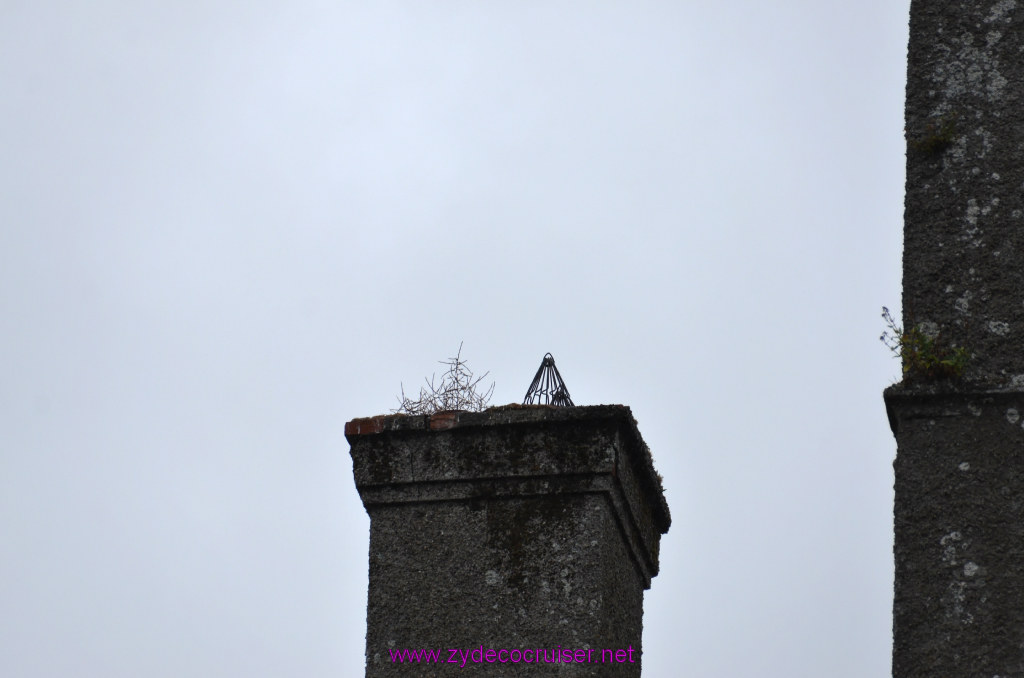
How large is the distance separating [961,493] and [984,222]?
814 mm

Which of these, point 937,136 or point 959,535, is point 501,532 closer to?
point 959,535

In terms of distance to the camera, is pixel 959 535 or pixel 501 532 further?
pixel 501 532

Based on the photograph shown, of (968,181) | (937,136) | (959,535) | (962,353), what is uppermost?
(937,136)

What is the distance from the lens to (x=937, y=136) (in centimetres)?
448

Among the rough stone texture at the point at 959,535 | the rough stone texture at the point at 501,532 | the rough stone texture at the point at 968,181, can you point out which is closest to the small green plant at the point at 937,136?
the rough stone texture at the point at 968,181

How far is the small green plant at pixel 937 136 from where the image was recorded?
448 cm

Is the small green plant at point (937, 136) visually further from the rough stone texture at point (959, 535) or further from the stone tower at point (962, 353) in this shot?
the rough stone texture at point (959, 535)

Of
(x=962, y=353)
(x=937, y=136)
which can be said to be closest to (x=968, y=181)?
(x=937, y=136)

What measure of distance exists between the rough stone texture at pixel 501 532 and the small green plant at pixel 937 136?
46.0 inches

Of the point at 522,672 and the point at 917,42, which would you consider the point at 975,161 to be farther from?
the point at 522,672

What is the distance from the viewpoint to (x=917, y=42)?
184 inches

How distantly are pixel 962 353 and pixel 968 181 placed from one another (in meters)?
0.56

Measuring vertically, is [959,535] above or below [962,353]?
below

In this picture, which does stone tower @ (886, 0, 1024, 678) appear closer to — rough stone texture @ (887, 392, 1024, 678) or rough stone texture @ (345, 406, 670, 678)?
rough stone texture @ (887, 392, 1024, 678)
